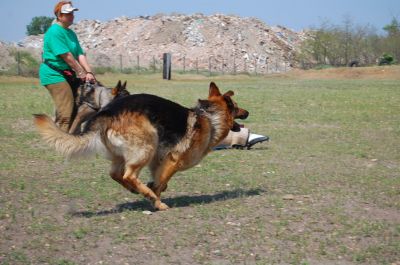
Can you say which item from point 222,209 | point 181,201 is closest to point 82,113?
point 181,201

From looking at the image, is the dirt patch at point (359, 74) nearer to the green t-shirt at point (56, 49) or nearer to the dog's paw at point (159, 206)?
the green t-shirt at point (56, 49)

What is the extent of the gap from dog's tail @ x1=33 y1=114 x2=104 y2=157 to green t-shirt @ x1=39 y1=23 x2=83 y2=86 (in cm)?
258

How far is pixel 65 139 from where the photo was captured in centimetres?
638

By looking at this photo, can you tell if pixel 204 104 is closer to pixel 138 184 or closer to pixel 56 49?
pixel 138 184

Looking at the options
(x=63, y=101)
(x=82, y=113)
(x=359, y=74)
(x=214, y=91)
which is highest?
(x=214, y=91)

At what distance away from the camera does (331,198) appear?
742cm

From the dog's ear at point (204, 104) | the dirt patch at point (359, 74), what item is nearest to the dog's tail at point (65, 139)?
the dog's ear at point (204, 104)

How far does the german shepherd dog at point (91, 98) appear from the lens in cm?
897

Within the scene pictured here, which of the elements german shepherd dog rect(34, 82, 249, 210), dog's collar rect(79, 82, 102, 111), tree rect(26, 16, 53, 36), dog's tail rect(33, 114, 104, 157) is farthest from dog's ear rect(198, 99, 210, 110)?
tree rect(26, 16, 53, 36)

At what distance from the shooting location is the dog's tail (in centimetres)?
632

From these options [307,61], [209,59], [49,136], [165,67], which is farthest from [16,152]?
[307,61]

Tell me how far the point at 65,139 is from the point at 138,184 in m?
0.96

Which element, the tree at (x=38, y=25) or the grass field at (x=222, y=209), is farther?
the tree at (x=38, y=25)

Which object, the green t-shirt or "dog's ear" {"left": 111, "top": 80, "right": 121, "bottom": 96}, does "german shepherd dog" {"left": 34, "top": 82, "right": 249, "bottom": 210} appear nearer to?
"dog's ear" {"left": 111, "top": 80, "right": 121, "bottom": 96}
